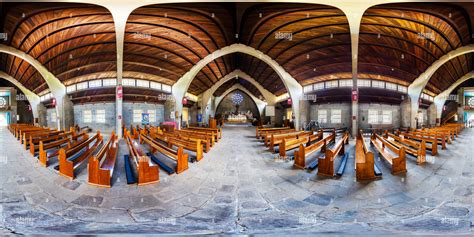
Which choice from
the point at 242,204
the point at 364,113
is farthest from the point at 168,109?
the point at 364,113

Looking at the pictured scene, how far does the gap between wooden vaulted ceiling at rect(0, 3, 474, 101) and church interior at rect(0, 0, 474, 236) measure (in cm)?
10

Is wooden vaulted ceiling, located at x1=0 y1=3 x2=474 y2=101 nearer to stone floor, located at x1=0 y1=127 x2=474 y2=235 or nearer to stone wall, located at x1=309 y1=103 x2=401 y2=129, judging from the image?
stone wall, located at x1=309 y1=103 x2=401 y2=129

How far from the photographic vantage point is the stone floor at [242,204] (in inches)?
97.7

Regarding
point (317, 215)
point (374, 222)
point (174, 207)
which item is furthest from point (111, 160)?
point (374, 222)

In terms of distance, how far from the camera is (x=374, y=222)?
258 cm

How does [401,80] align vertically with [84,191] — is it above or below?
above

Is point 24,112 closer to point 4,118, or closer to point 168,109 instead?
point 4,118

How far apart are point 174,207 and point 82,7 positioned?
32.9 ft

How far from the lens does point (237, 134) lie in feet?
47.4

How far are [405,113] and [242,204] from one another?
869 inches

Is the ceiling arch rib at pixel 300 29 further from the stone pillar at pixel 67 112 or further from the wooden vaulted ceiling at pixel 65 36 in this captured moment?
the stone pillar at pixel 67 112

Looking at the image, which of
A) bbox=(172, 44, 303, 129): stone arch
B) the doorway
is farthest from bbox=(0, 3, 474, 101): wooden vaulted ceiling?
the doorway

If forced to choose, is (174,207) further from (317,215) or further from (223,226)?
(317,215)

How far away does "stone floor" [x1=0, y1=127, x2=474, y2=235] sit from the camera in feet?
8.14
